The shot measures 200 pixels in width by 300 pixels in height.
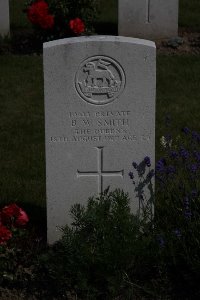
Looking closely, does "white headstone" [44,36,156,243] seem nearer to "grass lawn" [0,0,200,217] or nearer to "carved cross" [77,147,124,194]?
"carved cross" [77,147,124,194]

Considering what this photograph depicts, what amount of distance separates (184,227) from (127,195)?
43cm

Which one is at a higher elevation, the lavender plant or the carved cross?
the carved cross

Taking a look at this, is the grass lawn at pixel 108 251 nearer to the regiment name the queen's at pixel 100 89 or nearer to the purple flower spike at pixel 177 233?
the purple flower spike at pixel 177 233

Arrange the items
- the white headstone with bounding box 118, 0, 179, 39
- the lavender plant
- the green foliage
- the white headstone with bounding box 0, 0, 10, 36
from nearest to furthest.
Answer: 1. the green foliage
2. the lavender plant
3. the white headstone with bounding box 0, 0, 10, 36
4. the white headstone with bounding box 118, 0, 179, 39

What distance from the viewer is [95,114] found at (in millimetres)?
5777

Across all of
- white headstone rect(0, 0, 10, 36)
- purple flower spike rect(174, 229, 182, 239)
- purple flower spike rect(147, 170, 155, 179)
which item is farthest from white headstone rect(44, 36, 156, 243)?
white headstone rect(0, 0, 10, 36)

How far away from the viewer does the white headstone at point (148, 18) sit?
11.2 meters

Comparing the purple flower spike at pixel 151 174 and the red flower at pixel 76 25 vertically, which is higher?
the red flower at pixel 76 25

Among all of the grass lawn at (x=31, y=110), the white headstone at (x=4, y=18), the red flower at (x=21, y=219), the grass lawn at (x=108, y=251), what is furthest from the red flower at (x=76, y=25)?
the red flower at (x=21, y=219)

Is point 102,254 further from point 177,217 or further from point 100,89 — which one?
point 100,89

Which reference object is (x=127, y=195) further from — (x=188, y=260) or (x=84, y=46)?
(x=84, y=46)

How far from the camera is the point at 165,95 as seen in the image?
9.57 m

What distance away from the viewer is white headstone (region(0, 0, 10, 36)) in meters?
11.0

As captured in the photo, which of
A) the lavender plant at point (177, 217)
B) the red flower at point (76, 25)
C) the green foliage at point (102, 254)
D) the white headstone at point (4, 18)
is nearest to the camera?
the green foliage at point (102, 254)
